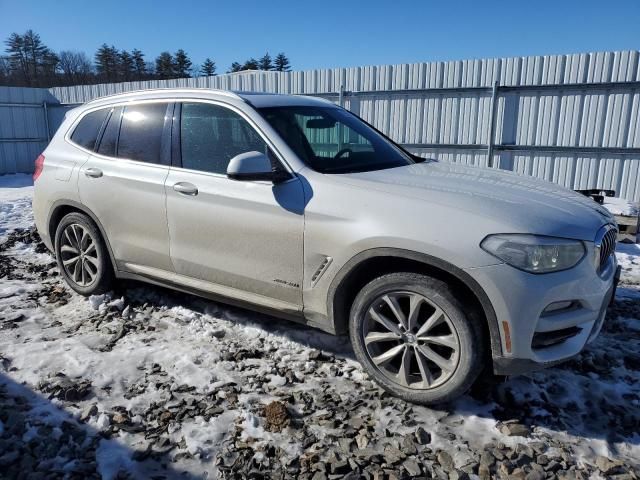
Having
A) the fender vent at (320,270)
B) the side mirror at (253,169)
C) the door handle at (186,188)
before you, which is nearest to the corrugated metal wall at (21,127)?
the door handle at (186,188)

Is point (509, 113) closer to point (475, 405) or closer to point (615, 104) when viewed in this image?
point (615, 104)

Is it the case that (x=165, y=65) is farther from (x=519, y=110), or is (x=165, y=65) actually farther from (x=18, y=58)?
(x=519, y=110)

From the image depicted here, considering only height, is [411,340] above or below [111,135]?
below

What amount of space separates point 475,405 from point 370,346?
28.3 inches

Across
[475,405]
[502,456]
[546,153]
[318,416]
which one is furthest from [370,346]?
[546,153]

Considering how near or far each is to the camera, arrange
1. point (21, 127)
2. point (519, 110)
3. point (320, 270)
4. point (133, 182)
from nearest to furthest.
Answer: point (320, 270)
point (133, 182)
point (519, 110)
point (21, 127)

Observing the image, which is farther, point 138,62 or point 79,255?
point 138,62

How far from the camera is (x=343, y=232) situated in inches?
118

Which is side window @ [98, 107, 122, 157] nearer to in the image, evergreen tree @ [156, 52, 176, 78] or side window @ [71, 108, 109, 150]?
side window @ [71, 108, 109, 150]

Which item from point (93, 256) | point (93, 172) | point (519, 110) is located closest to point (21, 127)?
point (93, 256)

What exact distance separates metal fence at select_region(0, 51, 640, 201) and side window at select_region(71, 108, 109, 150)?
7848 mm

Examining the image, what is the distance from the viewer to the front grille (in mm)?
2871

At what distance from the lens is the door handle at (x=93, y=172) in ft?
14.0

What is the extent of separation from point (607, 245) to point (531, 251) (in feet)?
2.45
